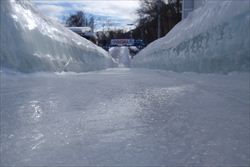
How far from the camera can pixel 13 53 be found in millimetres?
4191

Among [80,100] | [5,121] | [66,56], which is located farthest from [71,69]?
[5,121]

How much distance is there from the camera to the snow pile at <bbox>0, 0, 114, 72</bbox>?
165 inches

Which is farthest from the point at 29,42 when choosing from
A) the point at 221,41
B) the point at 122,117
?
the point at 122,117

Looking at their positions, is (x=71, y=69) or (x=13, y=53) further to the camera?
(x=71, y=69)

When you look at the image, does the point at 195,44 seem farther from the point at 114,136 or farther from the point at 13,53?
the point at 114,136

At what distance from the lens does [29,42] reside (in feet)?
14.5

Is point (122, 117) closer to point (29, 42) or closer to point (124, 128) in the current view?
point (124, 128)

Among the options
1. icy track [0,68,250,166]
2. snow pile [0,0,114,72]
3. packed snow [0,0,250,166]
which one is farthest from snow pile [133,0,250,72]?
snow pile [0,0,114,72]

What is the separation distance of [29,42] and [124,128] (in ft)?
9.78

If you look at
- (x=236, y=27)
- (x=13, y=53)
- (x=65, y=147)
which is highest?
(x=236, y=27)

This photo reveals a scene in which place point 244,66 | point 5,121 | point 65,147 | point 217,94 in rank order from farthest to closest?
point 244,66, point 217,94, point 5,121, point 65,147

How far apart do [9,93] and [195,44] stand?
11.9 ft

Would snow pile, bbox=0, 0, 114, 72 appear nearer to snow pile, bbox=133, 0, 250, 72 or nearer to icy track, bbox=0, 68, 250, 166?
icy track, bbox=0, 68, 250, 166

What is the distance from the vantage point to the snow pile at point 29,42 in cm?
419
